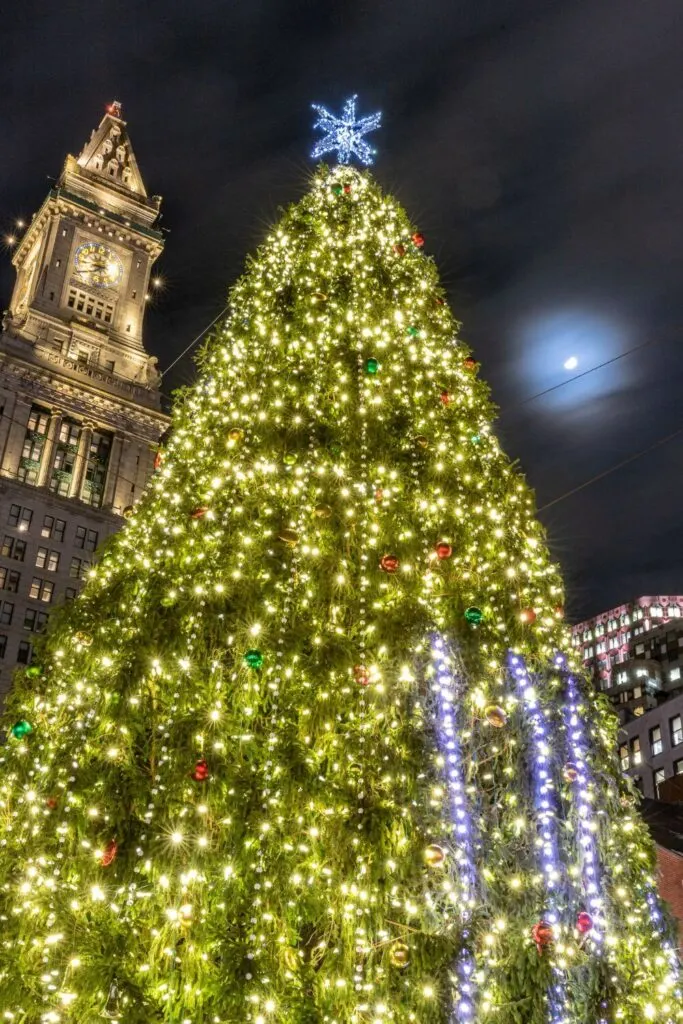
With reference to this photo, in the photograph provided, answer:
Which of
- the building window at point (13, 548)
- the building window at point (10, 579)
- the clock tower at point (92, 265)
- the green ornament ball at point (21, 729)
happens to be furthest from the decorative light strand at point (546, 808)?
the clock tower at point (92, 265)

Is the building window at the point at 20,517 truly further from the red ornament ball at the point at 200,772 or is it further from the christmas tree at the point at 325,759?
the red ornament ball at the point at 200,772

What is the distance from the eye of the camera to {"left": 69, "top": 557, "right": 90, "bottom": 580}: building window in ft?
209

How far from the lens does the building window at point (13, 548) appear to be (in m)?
62.7

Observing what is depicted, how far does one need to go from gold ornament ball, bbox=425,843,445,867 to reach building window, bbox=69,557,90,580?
5870cm

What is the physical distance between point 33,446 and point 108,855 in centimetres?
6662

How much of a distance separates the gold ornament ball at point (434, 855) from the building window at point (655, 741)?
6794 cm

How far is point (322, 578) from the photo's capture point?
406 inches

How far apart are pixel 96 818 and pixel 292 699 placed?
95.2 inches

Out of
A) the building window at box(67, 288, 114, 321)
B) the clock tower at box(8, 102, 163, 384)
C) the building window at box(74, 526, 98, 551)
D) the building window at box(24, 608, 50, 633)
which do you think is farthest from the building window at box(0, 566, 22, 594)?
the building window at box(67, 288, 114, 321)

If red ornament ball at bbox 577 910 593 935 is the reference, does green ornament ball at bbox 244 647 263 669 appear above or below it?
above

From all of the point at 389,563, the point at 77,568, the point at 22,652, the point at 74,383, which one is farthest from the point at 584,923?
the point at 74,383

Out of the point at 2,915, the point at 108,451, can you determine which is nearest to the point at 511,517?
the point at 2,915

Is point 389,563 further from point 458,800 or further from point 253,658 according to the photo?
point 458,800

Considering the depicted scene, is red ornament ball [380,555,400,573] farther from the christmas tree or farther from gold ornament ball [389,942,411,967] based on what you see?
gold ornament ball [389,942,411,967]
